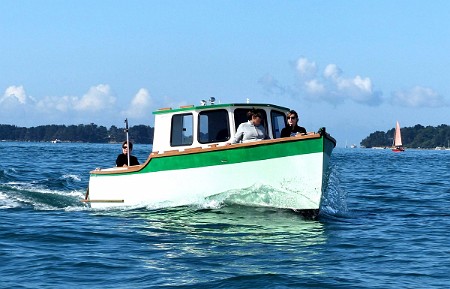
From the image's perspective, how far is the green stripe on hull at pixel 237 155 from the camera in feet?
57.2

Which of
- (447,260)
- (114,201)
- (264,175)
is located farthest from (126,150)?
(447,260)

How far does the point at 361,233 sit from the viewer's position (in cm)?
1609

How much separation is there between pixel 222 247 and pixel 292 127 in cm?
528

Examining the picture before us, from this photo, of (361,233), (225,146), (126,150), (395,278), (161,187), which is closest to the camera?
(395,278)

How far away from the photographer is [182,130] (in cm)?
1944

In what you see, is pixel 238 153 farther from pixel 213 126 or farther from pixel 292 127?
pixel 213 126

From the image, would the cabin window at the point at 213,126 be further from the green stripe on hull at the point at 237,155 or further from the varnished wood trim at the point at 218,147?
the green stripe on hull at the point at 237,155

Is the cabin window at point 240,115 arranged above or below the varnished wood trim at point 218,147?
above

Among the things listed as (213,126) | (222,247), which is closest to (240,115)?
(213,126)

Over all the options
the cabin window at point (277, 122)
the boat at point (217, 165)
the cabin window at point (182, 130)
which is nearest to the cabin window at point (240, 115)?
the boat at point (217, 165)

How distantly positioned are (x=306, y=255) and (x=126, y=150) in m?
8.72

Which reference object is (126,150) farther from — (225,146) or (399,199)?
(399,199)

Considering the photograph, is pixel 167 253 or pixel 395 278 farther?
pixel 167 253

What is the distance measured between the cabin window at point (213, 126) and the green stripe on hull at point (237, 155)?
0.93 metres
